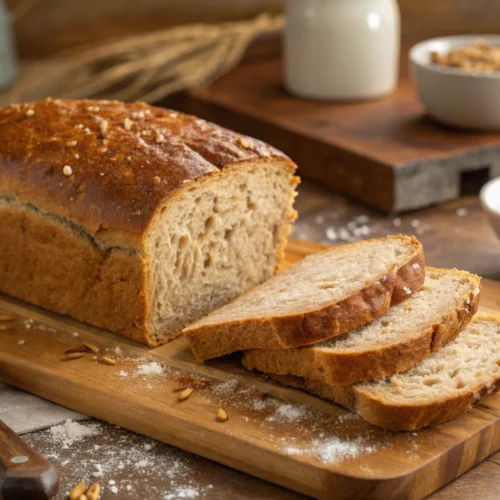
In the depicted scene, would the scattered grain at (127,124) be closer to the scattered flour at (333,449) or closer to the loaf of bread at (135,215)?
the loaf of bread at (135,215)

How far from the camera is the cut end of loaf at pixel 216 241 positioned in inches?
129

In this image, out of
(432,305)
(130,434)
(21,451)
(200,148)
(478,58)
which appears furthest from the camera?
(478,58)

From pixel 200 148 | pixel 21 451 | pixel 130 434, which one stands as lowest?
pixel 130 434

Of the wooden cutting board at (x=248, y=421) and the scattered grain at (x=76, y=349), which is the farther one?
the scattered grain at (x=76, y=349)

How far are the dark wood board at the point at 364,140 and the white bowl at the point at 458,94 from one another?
82 millimetres

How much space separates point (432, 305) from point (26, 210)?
5.18 ft

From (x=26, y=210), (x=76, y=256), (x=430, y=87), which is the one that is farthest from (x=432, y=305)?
(x=430, y=87)

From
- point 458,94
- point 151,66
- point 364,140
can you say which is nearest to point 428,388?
point 364,140

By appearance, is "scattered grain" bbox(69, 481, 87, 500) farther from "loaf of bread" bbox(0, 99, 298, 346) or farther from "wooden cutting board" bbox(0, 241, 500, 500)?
"loaf of bread" bbox(0, 99, 298, 346)

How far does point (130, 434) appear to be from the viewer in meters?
2.92

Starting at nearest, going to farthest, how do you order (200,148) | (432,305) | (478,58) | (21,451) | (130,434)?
(21,451) < (130,434) < (432,305) < (200,148) < (478,58)

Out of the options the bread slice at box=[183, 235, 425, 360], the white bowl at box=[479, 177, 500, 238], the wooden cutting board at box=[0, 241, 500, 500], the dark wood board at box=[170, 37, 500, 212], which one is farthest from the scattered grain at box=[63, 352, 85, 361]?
the dark wood board at box=[170, 37, 500, 212]

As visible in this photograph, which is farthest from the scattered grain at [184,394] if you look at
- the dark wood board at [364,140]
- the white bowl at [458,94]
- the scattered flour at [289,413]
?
the white bowl at [458,94]

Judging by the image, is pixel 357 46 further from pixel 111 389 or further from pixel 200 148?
pixel 111 389
